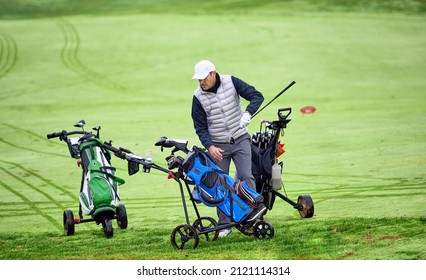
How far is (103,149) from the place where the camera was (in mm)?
9453

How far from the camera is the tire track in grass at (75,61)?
2605 centimetres

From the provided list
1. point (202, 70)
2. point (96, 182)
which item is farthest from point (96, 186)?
point (202, 70)

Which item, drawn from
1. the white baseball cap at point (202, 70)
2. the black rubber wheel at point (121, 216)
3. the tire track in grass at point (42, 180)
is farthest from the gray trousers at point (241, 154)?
the tire track in grass at point (42, 180)

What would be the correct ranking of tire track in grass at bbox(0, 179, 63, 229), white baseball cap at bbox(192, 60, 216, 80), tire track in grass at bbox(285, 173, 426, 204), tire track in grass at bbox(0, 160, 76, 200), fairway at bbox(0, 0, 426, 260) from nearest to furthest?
white baseball cap at bbox(192, 60, 216, 80), fairway at bbox(0, 0, 426, 260), tire track in grass at bbox(0, 179, 63, 229), tire track in grass at bbox(285, 173, 426, 204), tire track in grass at bbox(0, 160, 76, 200)

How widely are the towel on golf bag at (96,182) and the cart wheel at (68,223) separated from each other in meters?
0.33

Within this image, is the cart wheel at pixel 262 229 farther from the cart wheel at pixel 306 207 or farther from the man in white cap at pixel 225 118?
the cart wheel at pixel 306 207

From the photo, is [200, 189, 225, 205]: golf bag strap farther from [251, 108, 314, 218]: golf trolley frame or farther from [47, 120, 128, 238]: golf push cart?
[251, 108, 314, 218]: golf trolley frame

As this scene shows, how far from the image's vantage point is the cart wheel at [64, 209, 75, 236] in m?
9.42

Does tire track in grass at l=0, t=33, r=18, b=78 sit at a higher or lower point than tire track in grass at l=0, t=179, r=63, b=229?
higher

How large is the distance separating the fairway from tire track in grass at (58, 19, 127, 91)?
0.21 feet

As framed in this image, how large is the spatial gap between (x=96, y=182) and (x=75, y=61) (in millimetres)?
19902

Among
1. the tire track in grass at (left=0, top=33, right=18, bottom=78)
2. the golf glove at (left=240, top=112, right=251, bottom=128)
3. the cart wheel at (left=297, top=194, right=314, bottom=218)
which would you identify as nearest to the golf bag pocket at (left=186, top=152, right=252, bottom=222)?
the golf glove at (left=240, top=112, right=251, bottom=128)

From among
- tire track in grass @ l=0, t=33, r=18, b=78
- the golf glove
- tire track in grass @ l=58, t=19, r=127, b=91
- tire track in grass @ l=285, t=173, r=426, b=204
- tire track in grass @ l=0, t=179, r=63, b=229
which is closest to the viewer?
the golf glove
